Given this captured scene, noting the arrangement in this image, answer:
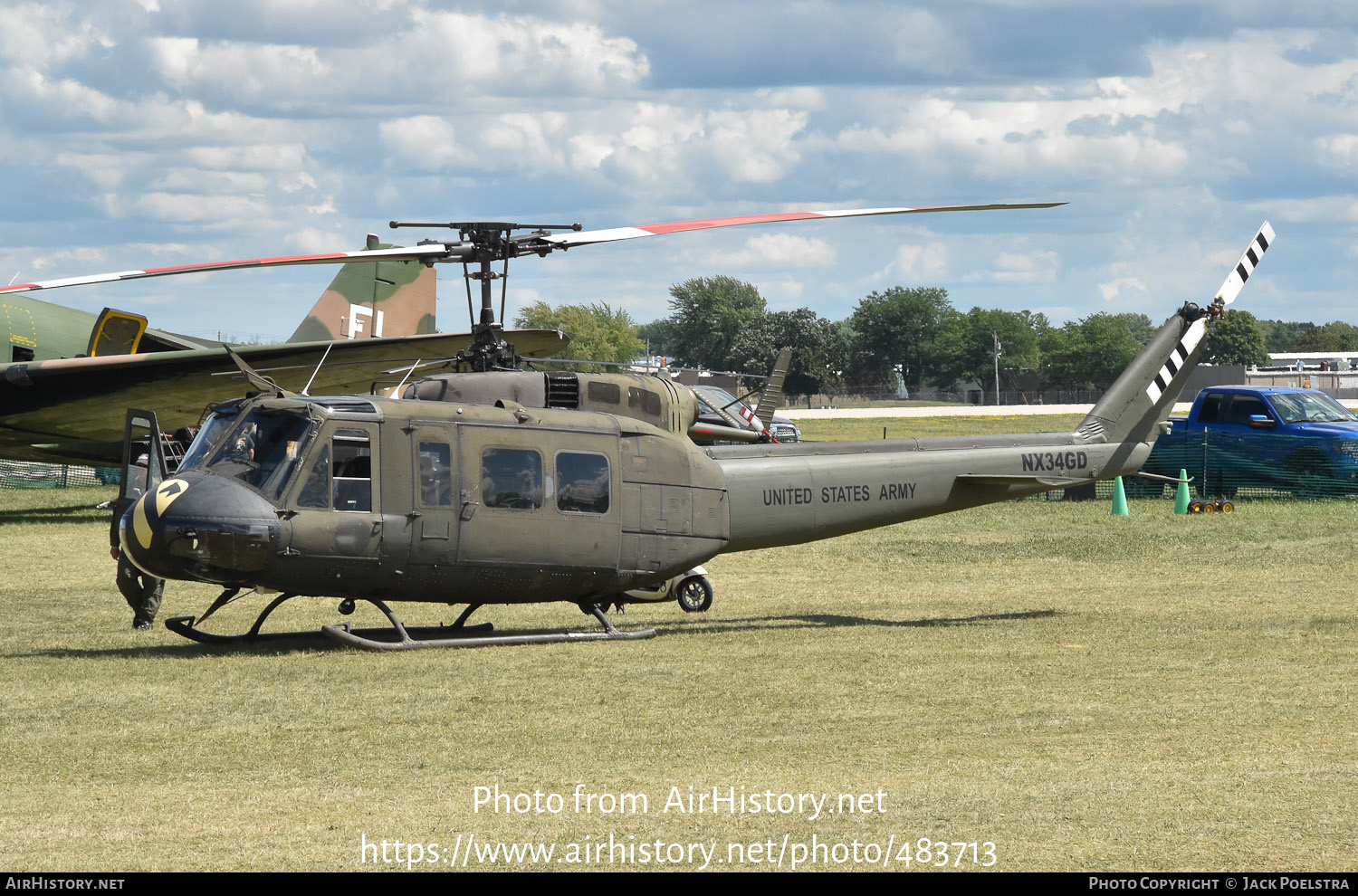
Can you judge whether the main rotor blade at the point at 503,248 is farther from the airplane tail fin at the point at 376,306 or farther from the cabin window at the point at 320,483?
the airplane tail fin at the point at 376,306

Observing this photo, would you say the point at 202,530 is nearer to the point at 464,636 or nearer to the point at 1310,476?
the point at 464,636

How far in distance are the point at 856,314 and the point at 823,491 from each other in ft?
428

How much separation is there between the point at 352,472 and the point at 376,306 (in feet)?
63.6

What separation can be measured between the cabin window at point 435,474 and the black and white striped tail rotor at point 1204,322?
7.99 m

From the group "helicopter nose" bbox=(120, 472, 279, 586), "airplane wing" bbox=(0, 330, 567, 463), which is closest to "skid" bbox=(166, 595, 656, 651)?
"helicopter nose" bbox=(120, 472, 279, 586)

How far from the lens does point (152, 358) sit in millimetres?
24000

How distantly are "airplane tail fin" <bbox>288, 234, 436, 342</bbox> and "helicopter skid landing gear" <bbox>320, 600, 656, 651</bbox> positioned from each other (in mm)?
17967

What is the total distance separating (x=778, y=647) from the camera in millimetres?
12398

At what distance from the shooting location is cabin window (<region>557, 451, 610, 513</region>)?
41.0ft

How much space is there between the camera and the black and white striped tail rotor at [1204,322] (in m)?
15.4

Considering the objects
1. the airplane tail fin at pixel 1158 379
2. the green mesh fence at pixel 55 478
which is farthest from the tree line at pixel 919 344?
the airplane tail fin at pixel 1158 379
